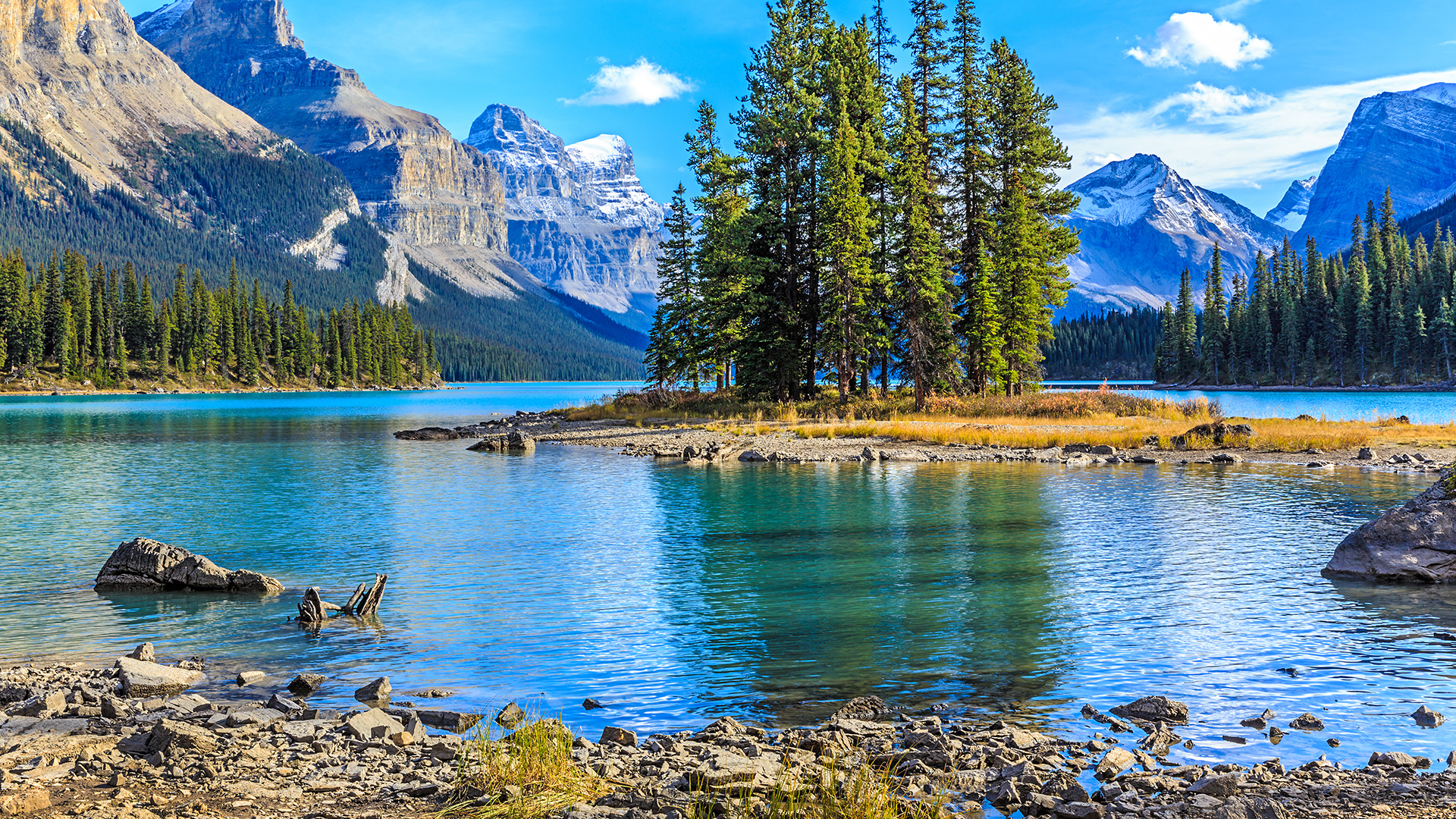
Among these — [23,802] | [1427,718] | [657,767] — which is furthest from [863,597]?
[23,802]

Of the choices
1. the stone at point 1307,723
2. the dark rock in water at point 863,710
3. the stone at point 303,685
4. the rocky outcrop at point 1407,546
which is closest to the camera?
the stone at point 1307,723

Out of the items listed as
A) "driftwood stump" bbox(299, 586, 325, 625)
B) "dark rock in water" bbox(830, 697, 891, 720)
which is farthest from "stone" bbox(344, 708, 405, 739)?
"driftwood stump" bbox(299, 586, 325, 625)

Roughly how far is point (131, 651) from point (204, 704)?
386 cm

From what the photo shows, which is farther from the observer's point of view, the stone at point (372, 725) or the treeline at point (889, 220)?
the treeline at point (889, 220)

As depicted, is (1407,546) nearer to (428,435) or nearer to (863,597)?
(863,597)

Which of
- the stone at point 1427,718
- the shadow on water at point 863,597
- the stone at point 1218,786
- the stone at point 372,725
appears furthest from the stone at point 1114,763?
the stone at point 372,725

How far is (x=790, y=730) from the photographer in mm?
9492

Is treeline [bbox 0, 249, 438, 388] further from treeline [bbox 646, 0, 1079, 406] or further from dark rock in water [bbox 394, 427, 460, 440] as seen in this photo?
treeline [bbox 646, 0, 1079, 406]

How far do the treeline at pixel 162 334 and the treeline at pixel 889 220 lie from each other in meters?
121

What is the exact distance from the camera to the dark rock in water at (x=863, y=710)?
9.86 m

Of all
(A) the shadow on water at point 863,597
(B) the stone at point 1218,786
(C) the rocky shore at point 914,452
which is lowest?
(A) the shadow on water at point 863,597

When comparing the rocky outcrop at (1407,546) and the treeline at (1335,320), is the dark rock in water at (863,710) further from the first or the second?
the treeline at (1335,320)

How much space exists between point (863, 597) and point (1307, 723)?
7.74m

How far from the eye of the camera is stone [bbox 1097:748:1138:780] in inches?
313
